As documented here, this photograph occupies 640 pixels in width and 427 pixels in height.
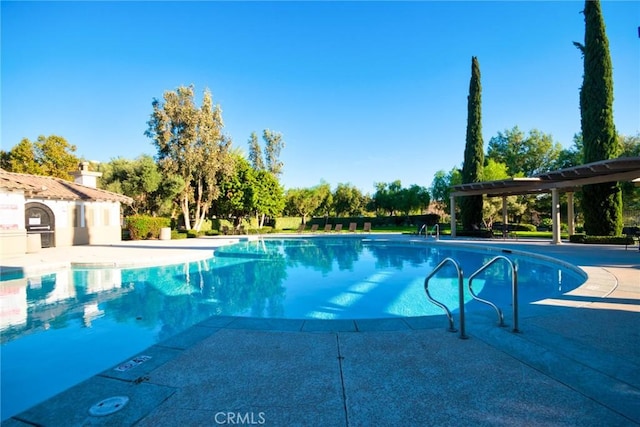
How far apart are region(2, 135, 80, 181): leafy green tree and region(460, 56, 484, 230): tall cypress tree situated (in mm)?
38378

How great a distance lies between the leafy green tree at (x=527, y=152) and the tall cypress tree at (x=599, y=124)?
22.5 metres

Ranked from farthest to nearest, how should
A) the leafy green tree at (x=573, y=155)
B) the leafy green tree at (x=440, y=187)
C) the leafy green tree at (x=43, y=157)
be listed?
the leafy green tree at (x=440, y=187)
the leafy green tree at (x=43, y=157)
the leafy green tree at (x=573, y=155)

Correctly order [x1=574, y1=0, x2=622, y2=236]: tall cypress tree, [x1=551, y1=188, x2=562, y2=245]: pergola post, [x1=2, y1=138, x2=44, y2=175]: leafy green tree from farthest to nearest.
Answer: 1. [x1=2, y1=138, x2=44, y2=175]: leafy green tree
2. [x1=574, y1=0, x2=622, y2=236]: tall cypress tree
3. [x1=551, y1=188, x2=562, y2=245]: pergola post

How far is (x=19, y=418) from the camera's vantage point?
2.30 meters

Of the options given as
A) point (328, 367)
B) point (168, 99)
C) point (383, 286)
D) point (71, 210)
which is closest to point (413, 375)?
point (328, 367)

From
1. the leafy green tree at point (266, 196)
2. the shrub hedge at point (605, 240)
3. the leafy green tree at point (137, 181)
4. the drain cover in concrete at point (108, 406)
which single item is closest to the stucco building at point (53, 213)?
the leafy green tree at point (137, 181)

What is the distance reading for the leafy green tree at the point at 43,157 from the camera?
3372cm

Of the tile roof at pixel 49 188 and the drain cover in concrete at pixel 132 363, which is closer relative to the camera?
the drain cover in concrete at pixel 132 363

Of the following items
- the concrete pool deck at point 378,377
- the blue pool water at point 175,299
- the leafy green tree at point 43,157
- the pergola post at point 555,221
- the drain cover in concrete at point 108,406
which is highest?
the leafy green tree at point 43,157

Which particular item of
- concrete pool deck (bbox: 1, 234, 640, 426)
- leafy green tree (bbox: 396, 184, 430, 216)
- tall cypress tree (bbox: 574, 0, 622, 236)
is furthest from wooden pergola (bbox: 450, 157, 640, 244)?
leafy green tree (bbox: 396, 184, 430, 216)

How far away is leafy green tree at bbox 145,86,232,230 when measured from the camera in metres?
25.2

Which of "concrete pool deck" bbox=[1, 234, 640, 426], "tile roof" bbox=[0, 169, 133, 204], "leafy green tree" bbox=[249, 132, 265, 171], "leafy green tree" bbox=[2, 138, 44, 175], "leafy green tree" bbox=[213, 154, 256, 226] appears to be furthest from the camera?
"leafy green tree" bbox=[249, 132, 265, 171]

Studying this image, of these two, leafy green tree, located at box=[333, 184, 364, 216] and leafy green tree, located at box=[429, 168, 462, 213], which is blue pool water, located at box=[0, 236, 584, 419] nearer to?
leafy green tree, located at box=[429, 168, 462, 213]

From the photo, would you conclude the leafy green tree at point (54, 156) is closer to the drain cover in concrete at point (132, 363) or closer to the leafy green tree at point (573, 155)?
the drain cover in concrete at point (132, 363)
